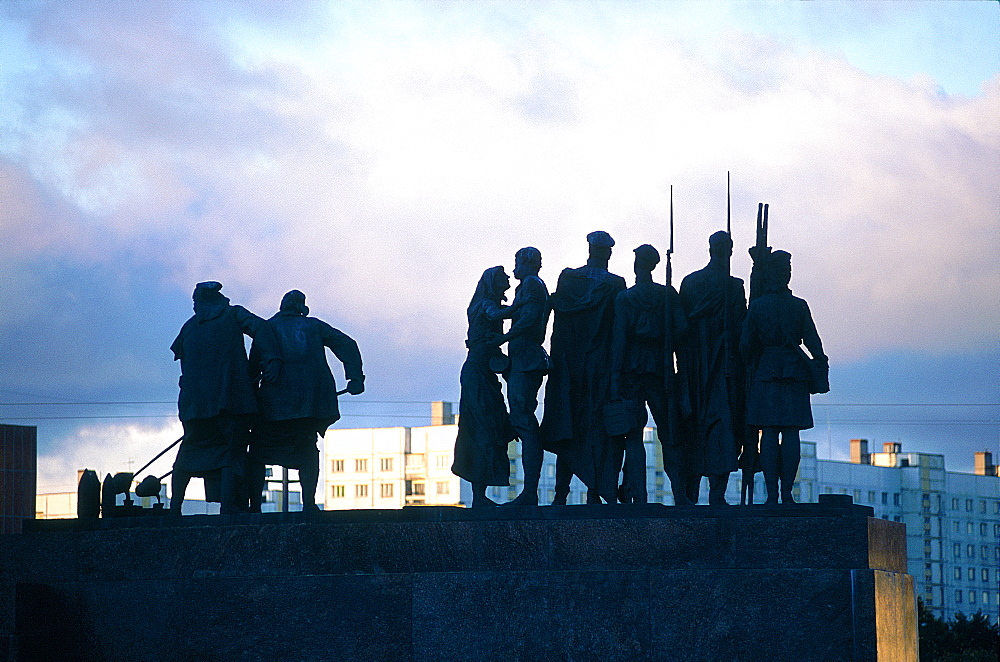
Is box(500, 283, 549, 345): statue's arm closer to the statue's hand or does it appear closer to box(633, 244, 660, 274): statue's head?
box(633, 244, 660, 274): statue's head

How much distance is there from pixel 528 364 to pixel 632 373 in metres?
0.96

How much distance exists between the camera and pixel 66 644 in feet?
51.3

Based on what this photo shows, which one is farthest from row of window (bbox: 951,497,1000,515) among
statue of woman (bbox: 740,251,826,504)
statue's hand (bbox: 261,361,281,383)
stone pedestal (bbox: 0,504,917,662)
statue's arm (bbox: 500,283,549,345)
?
statue's hand (bbox: 261,361,281,383)

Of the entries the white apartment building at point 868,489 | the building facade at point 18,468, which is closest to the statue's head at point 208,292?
the building facade at point 18,468

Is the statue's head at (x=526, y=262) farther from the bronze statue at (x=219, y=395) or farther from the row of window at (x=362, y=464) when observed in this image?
the row of window at (x=362, y=464)

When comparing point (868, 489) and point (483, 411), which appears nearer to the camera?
point (483, 411)

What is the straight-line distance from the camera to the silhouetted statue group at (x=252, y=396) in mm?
16391

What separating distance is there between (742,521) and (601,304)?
265 centimetres

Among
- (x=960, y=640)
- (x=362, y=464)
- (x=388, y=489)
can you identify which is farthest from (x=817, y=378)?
(x=362, y=464)

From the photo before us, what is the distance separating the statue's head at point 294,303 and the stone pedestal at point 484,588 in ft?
7.43

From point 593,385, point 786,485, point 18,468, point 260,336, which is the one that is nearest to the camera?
point 786,485

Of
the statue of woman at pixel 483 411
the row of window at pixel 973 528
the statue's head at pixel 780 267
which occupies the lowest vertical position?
the statue of woman at pixel 483 411

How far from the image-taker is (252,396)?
53.9 feet

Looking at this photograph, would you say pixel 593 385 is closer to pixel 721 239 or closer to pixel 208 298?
pixel 721 239
